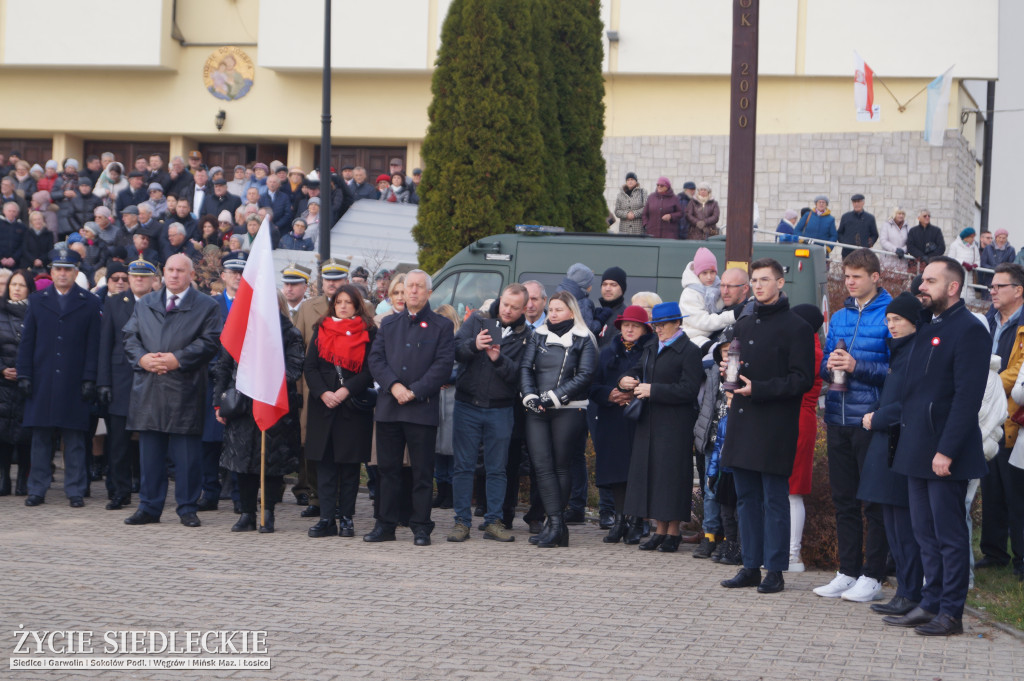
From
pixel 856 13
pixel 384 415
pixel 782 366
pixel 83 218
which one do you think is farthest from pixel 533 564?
pixel 856 13

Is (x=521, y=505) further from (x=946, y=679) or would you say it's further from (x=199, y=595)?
(x=946, y=679)

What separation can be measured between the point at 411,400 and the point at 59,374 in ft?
11.7

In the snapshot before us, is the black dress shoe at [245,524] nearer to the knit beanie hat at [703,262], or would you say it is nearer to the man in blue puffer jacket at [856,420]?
the knit beanie hat at [703,262]

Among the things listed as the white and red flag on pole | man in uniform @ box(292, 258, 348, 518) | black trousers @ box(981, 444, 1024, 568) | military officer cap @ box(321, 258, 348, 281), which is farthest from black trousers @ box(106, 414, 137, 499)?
the white and red flag on pole

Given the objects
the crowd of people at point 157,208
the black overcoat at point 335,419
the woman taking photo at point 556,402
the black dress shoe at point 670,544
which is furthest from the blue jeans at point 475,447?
the crowd of people at point 157,208

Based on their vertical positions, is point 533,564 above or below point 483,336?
below

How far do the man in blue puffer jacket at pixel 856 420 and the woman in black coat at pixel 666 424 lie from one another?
1449mm

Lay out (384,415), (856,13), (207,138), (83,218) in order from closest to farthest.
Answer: (384,415) → (83,218) → (856,13) → (207,138)

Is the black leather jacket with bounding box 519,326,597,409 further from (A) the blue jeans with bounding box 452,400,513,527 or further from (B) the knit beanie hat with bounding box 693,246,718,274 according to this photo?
(B) the knit beanie hat with bounding box 693,246,718,274

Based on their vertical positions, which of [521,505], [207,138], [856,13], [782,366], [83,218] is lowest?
[521,505]

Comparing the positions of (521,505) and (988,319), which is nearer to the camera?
(988,319)

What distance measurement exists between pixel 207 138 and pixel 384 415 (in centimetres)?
2163

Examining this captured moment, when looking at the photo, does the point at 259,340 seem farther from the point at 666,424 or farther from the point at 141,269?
the point at 666,424

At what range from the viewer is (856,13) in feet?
83.7
